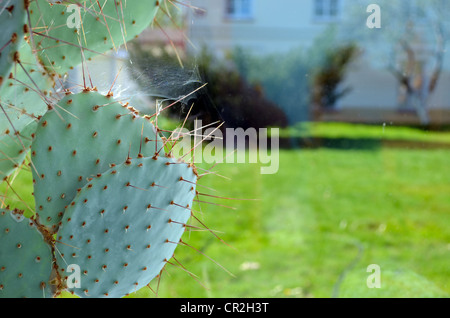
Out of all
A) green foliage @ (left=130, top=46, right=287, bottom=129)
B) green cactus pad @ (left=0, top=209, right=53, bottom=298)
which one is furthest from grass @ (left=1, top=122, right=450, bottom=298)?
green cactus pad @ (left=0, top=209, right=53, bottom=298)

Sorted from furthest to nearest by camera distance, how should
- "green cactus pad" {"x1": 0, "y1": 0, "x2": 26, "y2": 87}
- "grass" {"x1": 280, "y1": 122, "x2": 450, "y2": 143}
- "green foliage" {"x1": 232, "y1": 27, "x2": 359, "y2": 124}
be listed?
1. "grass" {"x1": 280, "y1": 122, "x2": 450, "y2": 143}
2. "green foliage" {"x1": 232, "y1": 27, "x2": 359, "y2": 124}
3. "green cactus pad" {"x1": 0, "y1": 0, "x2": 26, "y2": 87}

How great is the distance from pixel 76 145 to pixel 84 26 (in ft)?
0.65

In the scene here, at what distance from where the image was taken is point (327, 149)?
12.8 ft

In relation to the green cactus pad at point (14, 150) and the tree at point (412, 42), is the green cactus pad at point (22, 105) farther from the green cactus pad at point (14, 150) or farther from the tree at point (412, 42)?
the tree at point (412, 42)

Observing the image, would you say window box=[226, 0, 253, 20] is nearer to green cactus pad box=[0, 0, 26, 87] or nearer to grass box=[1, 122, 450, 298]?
grass box=[1, 122, 450, 298]

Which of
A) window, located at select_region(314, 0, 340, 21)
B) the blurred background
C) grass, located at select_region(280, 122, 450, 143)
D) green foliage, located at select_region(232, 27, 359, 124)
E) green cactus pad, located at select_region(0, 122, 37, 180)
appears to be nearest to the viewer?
green cactus pad, located at select_region(0, 122, 37, 180)

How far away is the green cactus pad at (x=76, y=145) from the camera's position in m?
0.71

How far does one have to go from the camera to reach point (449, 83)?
370 cm

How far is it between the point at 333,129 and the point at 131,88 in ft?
10.2

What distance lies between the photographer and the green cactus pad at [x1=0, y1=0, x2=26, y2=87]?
0.50 m

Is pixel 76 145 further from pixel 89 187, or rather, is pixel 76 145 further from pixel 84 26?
pixel 84 26

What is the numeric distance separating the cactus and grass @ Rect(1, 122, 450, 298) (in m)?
0.48

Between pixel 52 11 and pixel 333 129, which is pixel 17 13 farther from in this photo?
pixel 333 129
